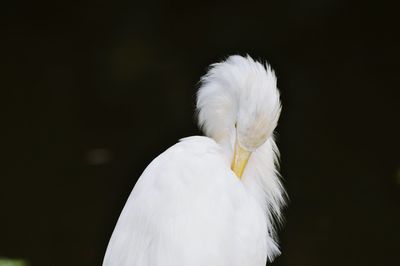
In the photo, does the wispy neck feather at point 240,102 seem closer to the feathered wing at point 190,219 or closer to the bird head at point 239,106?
the bird head at point 239,106

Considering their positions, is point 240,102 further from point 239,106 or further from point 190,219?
point 190,219

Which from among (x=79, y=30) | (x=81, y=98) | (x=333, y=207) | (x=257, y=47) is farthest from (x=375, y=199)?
(x=79, y=30)

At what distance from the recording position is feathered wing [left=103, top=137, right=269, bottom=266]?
2.37m

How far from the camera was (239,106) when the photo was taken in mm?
2785

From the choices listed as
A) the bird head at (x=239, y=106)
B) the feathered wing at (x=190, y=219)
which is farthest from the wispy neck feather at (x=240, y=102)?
the feathered wing at (x=190, y=219)

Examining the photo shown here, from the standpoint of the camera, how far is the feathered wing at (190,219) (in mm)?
2369

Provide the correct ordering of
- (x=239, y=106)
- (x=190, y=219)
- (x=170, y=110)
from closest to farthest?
(x=190, y=219)
(x=239, y=106)
(x=170, y=110)

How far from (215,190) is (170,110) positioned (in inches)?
120

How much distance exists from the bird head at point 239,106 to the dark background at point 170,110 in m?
1.36

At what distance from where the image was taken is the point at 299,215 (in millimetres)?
4414

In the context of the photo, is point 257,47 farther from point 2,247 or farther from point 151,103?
point 2,247

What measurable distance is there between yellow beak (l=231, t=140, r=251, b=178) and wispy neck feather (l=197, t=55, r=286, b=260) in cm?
3

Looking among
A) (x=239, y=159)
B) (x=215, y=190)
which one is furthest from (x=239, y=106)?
(x=215, y=190)

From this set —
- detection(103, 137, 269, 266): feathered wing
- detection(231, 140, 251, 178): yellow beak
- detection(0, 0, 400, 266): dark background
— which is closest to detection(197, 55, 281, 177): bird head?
detection(231, 140, 251, 178): yellow beak
